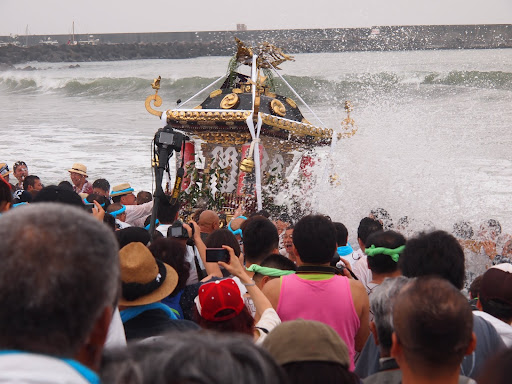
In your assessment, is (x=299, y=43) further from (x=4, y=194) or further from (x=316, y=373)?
(x=316, y=373)

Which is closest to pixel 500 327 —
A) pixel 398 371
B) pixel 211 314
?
pixel 398 371

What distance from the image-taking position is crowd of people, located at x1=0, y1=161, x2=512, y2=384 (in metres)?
1.51

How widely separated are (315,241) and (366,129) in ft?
31.6

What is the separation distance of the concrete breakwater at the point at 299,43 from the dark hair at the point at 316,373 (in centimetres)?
4669

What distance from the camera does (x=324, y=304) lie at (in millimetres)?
3521

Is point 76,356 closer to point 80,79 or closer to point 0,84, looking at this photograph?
point 80,79

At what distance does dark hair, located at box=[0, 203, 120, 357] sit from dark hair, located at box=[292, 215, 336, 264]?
6.88ft

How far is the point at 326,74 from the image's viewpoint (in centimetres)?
3422

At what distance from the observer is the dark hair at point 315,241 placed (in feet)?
12.1

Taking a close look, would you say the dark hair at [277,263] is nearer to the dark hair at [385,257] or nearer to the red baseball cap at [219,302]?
the dark hair at [385,257]

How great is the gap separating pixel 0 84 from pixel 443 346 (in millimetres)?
47455

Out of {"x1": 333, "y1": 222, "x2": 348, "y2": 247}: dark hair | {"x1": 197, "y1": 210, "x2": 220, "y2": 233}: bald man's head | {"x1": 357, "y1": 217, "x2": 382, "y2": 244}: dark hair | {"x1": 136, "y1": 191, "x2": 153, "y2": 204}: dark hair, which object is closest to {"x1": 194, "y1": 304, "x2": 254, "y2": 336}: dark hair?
{"x1": 333, "y1": 222, "x2": 348, "y2": 247}: dark hair

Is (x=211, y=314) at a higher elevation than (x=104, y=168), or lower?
higher

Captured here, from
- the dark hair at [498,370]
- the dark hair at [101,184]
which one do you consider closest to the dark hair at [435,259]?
the dark hair at [498,370]
